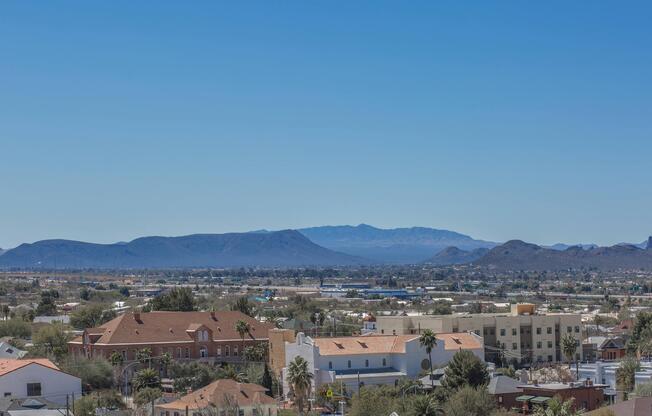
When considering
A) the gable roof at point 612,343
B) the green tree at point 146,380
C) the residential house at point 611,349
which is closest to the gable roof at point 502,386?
the green tree at point 146,380

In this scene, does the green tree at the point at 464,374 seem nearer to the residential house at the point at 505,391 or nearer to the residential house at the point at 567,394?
the residential house at the point at 505,391

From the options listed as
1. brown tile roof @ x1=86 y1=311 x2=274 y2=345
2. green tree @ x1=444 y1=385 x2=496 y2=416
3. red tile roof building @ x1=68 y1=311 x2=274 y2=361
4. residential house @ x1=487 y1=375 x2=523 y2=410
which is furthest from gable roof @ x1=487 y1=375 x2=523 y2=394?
brown tile roof @ x1=86 y1=311 x2=274 y2=345

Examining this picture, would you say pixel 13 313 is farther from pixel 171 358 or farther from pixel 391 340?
pixel 391 340

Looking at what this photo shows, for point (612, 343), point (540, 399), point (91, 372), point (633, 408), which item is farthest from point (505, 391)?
point (612, 343)

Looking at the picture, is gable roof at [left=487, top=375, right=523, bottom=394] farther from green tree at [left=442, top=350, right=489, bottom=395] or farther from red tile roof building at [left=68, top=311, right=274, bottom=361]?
red tile roof building at [left=68, top=311, right=274, bottom=361]

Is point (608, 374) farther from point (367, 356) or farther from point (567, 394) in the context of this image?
point (367, 356)

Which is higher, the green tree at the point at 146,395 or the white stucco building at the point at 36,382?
the white stucco building at the point at 36,382
